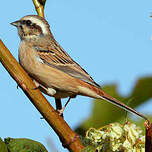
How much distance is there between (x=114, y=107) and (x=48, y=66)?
194 centimetres

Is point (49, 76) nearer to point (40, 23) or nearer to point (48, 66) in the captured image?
point (48, 66)

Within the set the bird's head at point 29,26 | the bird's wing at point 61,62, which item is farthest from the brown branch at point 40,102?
the bird's head at point 29,26

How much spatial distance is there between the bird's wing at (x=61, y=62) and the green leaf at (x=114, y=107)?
5.31 feet

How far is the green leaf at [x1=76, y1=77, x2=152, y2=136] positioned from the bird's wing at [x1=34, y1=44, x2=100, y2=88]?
63.8 inches

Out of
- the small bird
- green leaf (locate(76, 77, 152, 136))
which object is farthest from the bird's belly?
green leaf (locate(76, 77, 152, 136))

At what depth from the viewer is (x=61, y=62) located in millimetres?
4551

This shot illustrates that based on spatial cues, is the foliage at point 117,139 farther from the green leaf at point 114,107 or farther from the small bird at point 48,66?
the small bird at point 48,66

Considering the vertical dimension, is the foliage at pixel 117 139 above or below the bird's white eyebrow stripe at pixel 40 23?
below

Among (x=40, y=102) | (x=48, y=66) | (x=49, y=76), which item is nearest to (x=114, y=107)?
(x=40, y=102)

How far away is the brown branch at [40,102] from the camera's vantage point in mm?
2109

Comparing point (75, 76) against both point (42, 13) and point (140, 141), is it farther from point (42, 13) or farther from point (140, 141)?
point (140, 141)

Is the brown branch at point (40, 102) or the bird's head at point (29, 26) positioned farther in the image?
the bird's head at point (29, 26)

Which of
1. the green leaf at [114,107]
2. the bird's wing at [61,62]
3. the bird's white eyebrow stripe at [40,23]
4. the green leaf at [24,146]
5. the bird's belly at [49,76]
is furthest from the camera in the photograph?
the bird's white eyebrow stripe at [40,23]

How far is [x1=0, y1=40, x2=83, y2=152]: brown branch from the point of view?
2.11 meters
